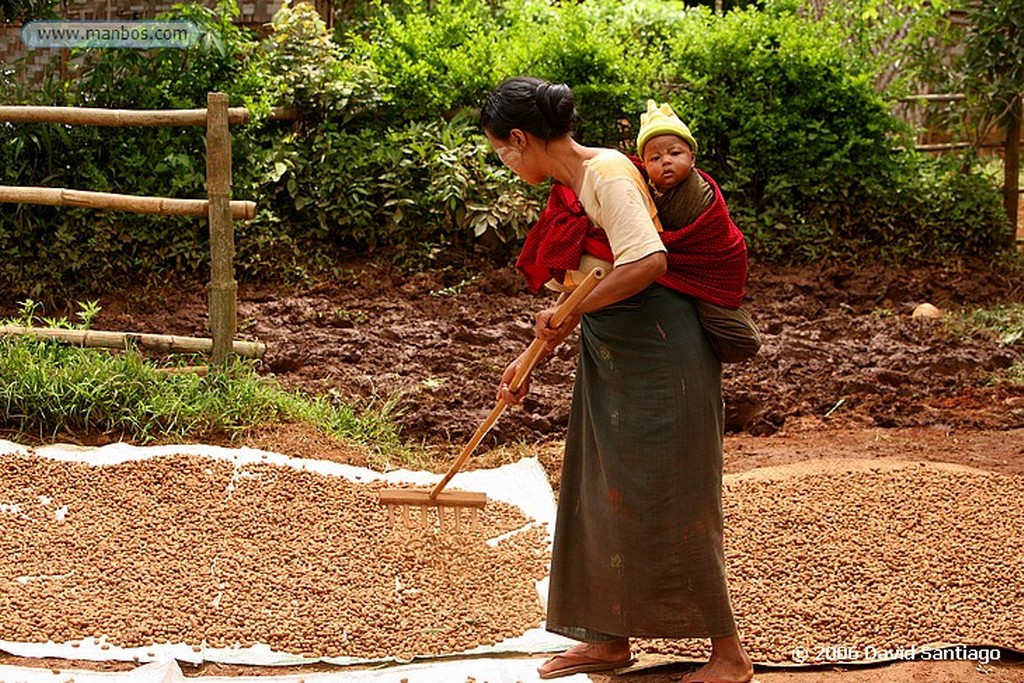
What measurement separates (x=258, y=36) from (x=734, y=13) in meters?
3.32

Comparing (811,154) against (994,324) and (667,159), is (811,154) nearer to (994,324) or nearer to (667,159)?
(994,324)

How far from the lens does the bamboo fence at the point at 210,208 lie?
5676 mm

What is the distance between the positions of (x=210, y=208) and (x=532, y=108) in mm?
3030

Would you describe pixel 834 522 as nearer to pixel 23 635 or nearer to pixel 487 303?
pixel 23 635

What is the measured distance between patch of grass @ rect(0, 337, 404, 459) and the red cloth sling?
8.93ft

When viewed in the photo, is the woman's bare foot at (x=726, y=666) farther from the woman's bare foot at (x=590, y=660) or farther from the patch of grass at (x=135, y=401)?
the patch of grass at (x=135, y=401)

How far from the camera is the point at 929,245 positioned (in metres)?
8.71

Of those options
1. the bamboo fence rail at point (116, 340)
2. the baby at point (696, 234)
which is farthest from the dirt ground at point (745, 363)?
the baby at point (696, 234)

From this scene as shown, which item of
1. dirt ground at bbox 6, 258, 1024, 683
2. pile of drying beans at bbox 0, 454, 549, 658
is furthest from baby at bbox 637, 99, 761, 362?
dirt ground at bbox 6, 258, 1024, 683

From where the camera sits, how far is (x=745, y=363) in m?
6.75

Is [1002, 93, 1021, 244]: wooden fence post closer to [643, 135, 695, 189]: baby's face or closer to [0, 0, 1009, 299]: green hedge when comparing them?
[0, 0, 1009, 299]: green hedge

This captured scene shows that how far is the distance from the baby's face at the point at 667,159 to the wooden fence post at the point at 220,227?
310cm

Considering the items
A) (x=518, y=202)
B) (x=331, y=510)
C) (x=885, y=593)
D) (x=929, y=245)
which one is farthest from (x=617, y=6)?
(x=885, y=593)

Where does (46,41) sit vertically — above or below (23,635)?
above
